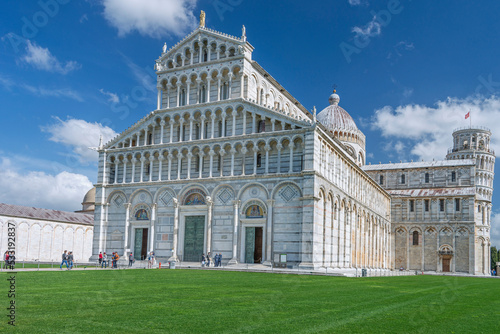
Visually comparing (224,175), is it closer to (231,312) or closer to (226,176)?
(226,176)

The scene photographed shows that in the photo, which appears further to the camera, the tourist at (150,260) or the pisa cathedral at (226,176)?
the tourist at (150,260)

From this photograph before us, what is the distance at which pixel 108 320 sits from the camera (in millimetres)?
10188

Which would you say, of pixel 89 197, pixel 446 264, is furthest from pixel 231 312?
pixel 89 197

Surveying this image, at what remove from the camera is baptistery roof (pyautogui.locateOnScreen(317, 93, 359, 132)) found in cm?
7494

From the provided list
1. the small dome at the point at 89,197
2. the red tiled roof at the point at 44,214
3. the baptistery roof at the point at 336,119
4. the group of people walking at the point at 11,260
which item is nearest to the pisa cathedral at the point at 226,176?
the red tiled roof at the point at 44,214

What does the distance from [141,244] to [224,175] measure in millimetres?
10542

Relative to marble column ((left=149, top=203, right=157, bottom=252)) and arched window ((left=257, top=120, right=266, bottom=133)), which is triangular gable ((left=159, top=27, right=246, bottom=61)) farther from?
marble column ((left=149, top=203, right=157, bottom=252))

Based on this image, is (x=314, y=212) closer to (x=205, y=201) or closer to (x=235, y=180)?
(x=235, y=180)

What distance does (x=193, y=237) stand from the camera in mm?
42156

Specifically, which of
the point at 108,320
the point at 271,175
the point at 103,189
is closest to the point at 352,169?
the point at 271,175

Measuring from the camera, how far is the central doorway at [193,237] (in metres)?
41.7

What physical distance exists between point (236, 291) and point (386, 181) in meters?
65.3

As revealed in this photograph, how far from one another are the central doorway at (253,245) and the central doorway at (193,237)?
4437 millimetres

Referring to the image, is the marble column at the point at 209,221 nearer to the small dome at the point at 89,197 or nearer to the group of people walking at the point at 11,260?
the group of people walking at the point at 11,260
